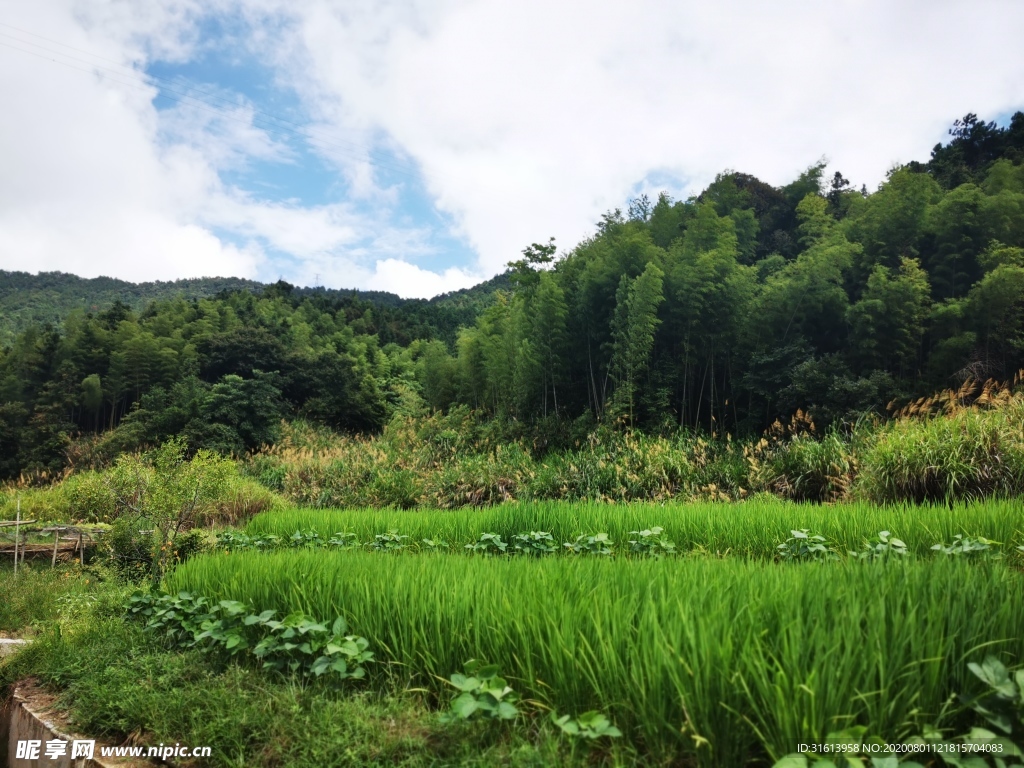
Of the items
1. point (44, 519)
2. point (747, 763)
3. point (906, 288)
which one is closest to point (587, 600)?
point (747, 763)

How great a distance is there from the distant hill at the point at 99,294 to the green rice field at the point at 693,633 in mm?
37179

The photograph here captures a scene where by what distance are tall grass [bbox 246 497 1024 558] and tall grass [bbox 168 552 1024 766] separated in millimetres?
1830

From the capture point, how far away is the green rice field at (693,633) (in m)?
1.62

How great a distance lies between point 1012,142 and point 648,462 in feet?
64.0

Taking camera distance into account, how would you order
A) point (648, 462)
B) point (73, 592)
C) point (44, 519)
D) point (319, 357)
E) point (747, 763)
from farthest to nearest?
1. point (319, 357)
2. point (44, 519)
3. point (648, 462)
4. point (73, 592)
5. point (747, 763)

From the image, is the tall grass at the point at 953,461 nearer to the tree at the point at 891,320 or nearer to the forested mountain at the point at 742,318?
the forested mountain at the point at 742,318

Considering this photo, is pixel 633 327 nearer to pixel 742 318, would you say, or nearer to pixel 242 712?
pixel 742 318

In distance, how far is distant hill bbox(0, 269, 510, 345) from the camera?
44.8m

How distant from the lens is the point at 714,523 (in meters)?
4.79

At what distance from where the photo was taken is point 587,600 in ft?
7.48

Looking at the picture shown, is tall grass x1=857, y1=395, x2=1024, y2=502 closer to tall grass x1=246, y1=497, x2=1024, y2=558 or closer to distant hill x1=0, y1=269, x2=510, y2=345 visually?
tall grass x1=246, y1=497, x2=1024, y2=558

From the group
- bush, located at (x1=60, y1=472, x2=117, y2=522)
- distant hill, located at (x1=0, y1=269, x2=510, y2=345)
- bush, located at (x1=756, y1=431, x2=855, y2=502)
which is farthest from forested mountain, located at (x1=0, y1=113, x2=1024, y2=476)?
distant hill, located at (x1=0, y1=269, x2=510, y2=345)

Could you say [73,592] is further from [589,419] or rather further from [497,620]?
[589,419]

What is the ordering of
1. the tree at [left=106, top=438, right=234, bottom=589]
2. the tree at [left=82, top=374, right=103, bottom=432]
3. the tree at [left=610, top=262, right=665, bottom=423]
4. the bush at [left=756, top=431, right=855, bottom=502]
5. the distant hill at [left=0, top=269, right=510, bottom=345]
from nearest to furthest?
the tree at [left=106, top=438, right=234, bottom=589]
the bush at [left=756, top=431, right=855, bottom=502]
the tree at [left=610, top=262, right=665, bottom=423]
the tree at [left=82, top=374, right=103, bottom=432]
the distant hill at [left=0, top=269, right=510, bottom=345]
